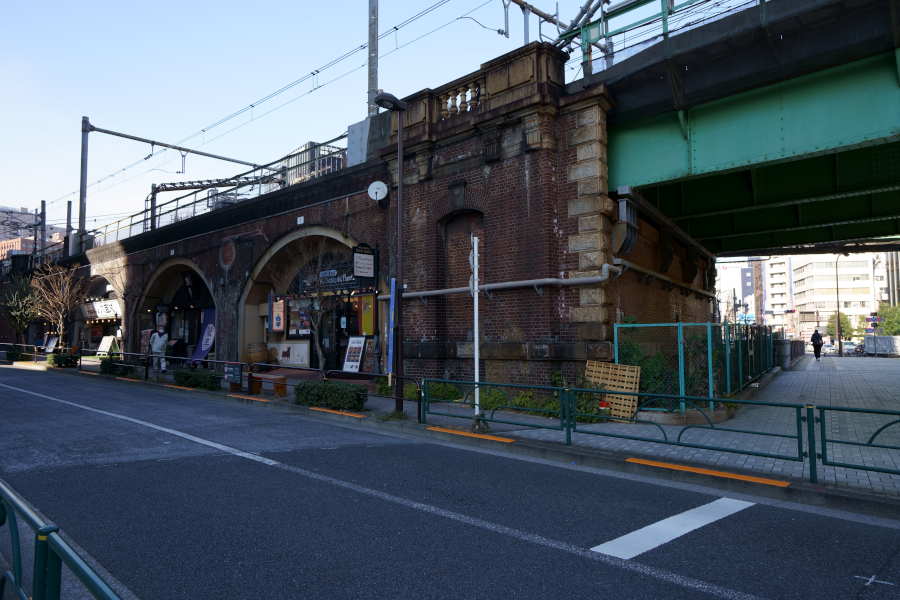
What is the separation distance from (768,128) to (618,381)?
5.88 meters

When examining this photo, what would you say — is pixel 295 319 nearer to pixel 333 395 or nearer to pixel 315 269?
pixel 315 269

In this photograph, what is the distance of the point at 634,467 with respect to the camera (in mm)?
7660

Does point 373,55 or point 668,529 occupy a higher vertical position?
point 373,55

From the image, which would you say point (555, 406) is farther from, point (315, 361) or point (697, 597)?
point (315, 361)

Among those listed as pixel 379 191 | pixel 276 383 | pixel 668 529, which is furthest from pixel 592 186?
pixel 276 383

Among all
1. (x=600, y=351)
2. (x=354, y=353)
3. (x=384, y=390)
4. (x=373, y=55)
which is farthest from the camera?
(x=354, y=353)

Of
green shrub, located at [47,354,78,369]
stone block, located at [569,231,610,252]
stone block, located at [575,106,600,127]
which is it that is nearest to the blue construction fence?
stone block, located at [569,231,610,252]

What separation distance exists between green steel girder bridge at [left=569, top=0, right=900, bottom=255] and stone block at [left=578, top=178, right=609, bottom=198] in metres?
0.67

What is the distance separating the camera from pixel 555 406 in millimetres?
11484

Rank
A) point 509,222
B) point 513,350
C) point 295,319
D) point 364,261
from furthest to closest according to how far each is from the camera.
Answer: point 295,319, point 364,261, point 509,222, point 513,350

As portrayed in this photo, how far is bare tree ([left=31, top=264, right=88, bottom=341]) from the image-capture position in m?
32.7

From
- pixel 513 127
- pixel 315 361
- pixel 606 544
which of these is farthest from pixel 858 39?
pixel 315 361

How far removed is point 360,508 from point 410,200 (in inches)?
449

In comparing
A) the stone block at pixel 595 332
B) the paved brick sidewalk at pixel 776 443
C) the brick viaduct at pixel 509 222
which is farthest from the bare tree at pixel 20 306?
the paved brick sidewalk at pixel 776 443
